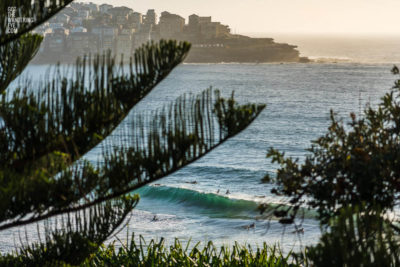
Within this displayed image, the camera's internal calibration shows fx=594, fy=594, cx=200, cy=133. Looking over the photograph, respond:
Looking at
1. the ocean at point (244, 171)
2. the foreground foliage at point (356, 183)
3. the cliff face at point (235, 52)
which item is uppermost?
the cliff face at point (235, 52)

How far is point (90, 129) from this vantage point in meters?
4.53

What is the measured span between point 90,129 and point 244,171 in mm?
22220

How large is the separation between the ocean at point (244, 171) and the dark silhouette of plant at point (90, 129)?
244 mm

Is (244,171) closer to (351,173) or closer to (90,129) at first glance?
(90,129)

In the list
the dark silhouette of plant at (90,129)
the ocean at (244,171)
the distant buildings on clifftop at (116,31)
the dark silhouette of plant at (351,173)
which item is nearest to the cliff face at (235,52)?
the distant buildings on clifftop at (116,31)

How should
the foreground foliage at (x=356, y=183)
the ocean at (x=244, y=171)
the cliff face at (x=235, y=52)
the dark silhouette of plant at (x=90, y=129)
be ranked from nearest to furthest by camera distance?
the foreground foliage at (x=356, y=183) < the dark silhouette of plant at (x=90, y=129) < the ocean at (x=244, y=171) < the cliff face at (x=235, y=52)

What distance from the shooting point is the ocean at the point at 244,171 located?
53.4ft

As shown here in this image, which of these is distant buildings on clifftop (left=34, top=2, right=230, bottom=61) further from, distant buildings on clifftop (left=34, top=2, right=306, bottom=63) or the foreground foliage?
the foreground foliage

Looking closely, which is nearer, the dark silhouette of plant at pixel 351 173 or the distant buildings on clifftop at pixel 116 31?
the dark silhouette of plant at pixel 351 173

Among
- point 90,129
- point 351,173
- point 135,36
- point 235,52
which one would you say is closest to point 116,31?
point 135,36

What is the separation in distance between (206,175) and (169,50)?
21628mm

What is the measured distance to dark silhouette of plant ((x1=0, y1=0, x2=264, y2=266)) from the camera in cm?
426

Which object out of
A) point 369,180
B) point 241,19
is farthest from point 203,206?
point 241,19

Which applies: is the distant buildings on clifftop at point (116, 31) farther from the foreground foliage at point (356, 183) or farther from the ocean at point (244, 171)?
the foreground foliage at point (356, 183)
